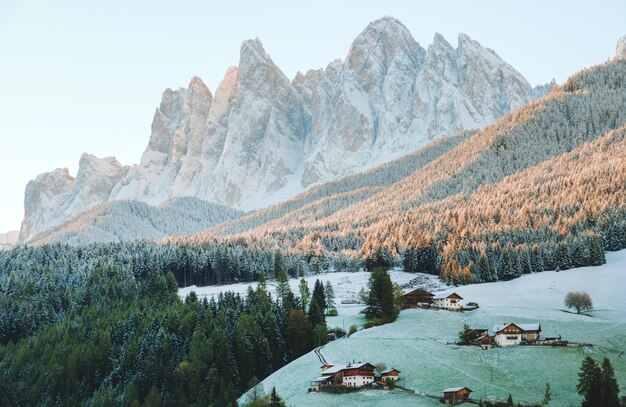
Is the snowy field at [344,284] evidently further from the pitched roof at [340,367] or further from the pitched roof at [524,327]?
the pitched roof at [340,367]

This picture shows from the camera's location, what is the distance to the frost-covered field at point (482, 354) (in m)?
75.6

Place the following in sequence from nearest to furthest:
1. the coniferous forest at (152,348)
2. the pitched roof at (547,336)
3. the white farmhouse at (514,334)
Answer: the pitched roof at (547,336), the white farmhouse at (514,334), the coniferous forest at (152,348)

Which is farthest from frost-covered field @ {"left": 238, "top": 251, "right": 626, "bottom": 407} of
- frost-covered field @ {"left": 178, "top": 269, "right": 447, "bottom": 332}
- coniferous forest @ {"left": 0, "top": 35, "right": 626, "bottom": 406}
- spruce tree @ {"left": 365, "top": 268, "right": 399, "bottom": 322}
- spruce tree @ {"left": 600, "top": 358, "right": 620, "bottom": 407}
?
frost-covered field @ {"left": 178, "top": 269, "right": 447, "bottom": 332}

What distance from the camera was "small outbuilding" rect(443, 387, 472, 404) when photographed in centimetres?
7081

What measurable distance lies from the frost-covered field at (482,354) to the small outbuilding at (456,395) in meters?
1.08

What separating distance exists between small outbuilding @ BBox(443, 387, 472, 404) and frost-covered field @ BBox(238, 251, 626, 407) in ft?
3.53

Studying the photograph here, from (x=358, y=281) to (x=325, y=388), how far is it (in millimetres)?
80921

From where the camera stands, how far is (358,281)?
529ft

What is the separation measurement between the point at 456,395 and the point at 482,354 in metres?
17.5

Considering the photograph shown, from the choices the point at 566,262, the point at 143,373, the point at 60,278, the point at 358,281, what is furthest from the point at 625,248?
the point at 60,278

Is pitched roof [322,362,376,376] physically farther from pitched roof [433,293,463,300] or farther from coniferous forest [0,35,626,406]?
pitched roof [433,293,463,300]

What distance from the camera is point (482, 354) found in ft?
288

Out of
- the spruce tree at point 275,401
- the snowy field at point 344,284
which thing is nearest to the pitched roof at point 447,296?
the snowy field at point 344,284

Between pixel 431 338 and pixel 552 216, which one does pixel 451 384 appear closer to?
pixel 431 338
